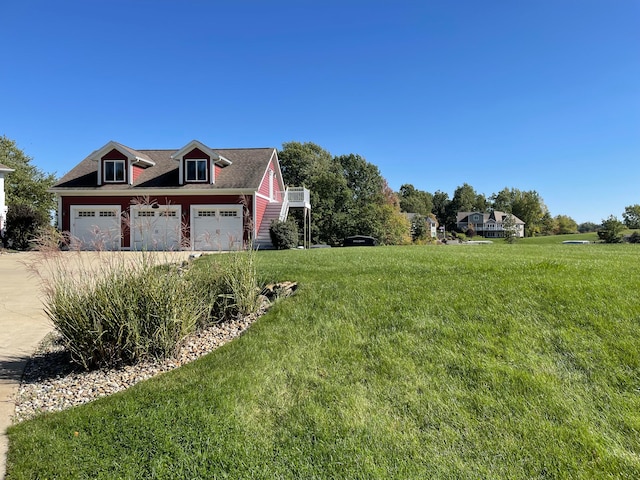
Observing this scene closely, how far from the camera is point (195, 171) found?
20.1 meters

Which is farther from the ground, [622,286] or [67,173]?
[67,173]

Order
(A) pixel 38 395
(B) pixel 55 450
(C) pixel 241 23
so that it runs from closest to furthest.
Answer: (B) pixel 55 450 → (A) pixel 38 395 → (C) pixel 241 23

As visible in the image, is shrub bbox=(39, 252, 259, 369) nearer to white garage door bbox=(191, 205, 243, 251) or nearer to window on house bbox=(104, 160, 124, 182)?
white garage door bbox=(191, 205, 243, 251)

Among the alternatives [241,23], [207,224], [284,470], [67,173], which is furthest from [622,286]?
[67,173]

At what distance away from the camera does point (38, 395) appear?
11.5 ft

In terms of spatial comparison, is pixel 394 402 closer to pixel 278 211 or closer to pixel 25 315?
pixel 25 315

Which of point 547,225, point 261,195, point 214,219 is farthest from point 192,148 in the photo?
point 547,225

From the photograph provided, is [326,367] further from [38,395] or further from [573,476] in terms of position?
[38,395]

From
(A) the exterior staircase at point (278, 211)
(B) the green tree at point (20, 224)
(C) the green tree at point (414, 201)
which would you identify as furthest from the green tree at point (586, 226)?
(B) the green tree at point (20, 224)

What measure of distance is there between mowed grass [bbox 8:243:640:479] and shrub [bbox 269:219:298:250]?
13.2 metres

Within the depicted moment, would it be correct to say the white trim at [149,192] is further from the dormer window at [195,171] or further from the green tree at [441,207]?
the green tree at [441,207]

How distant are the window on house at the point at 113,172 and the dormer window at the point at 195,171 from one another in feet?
12.9

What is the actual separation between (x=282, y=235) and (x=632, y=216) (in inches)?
2261

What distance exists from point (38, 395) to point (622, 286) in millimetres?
7270
